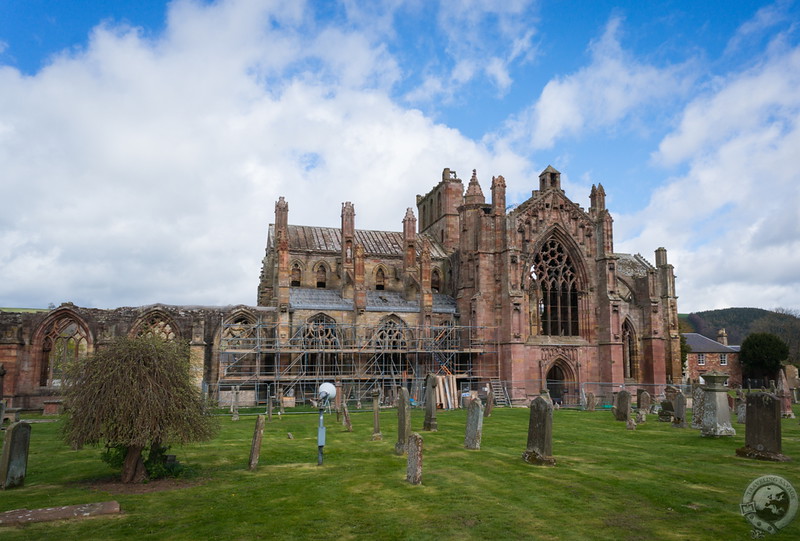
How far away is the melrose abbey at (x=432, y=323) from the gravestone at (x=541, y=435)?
62.4ft

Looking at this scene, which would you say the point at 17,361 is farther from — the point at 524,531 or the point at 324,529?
the point at 524,531

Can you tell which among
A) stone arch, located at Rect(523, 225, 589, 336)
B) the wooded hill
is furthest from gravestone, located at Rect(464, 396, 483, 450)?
the wooded hill

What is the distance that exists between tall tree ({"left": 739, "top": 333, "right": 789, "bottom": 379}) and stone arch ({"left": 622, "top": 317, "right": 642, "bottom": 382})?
2496cm

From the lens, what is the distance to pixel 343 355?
35.0 m

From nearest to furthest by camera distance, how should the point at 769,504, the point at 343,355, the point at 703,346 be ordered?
the point at 769,504 < the point at 343,355 < the point at 703,346

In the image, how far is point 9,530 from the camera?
8.78 m

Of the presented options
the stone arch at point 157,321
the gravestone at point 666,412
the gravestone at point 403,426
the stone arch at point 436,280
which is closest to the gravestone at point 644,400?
the gravestone at point 666,412

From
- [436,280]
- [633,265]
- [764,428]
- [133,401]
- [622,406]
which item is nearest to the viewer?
[133,401]

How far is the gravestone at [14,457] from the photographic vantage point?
11656mm

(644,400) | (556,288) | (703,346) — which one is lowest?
(644,400)

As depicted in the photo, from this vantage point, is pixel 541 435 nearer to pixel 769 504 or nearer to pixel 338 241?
pixel 769 504

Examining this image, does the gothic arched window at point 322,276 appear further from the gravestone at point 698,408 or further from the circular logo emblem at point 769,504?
the circular logo emblem at point 769,504

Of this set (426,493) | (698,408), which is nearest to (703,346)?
(698,408)

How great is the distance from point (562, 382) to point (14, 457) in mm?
30714
